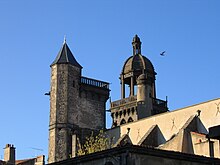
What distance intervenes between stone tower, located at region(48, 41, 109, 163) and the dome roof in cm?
850

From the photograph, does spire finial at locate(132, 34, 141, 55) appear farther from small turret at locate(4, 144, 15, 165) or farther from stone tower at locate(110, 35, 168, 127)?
small turret at locate(4, 144, 15, 165)

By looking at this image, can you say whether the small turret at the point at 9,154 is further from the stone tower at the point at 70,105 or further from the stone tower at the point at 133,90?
the stone tower at the point at 133,90

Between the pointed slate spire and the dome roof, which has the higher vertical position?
the dome roof

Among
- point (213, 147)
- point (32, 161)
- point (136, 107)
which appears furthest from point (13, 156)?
point (213, 147)

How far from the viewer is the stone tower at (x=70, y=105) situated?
177ft

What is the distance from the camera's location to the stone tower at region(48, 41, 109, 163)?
5400 centimetres

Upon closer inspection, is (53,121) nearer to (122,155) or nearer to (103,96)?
(103,96)

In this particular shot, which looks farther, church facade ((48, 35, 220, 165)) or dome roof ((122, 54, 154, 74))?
dome roof ((122, 54, 154, 74))

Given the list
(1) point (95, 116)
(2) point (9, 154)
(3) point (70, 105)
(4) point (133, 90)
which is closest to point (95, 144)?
(3) point (70, 105)

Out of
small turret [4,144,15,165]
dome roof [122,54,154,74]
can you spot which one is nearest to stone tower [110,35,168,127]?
dome roof [122,54,154,74]

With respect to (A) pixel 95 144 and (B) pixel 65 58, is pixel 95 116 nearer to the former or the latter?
(A) pixel 95 144

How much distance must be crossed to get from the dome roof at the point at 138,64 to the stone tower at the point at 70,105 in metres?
8.50

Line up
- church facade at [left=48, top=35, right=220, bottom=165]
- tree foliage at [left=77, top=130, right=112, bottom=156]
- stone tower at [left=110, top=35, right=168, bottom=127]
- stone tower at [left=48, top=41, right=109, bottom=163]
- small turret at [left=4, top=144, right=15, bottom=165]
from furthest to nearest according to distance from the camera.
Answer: stone tower at [left=110, top=35, right=168, bottom=127] → small turret at [left=4, top=144, right=15, bottom=165] → stone tower at [left=48, top=41, right=109, bottom=163] → tree foliage at [left=77, top=130, right=112, bottom=156] → church facade at [left=48, top=35, right=220, bottom=165]

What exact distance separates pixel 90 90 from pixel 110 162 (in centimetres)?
3052
